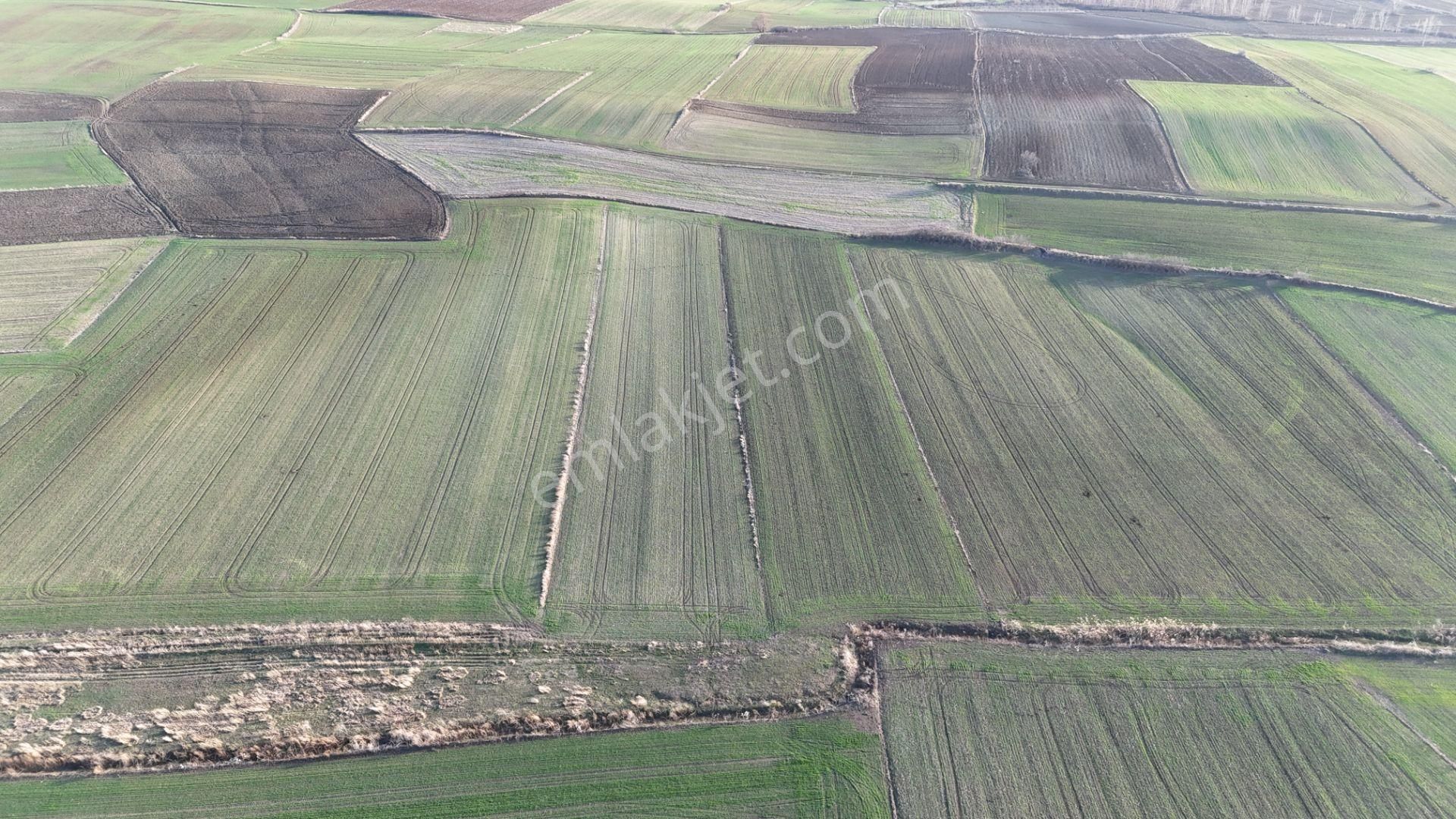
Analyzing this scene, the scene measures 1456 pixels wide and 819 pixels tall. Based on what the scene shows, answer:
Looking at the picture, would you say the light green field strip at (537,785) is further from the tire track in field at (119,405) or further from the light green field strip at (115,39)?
the light green field strip at (115,39)

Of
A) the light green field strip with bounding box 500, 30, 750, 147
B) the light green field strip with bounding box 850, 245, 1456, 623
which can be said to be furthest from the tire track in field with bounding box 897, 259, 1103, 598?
the light green field strip with bounding box 500, 30, 750, 147

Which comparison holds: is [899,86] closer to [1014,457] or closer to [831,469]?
[1014,457]

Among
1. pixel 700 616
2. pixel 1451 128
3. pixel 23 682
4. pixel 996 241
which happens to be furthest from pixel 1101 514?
pixel 1451 128

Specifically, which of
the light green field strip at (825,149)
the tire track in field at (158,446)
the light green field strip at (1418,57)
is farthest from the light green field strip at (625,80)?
the light green field strip at (1418,57)

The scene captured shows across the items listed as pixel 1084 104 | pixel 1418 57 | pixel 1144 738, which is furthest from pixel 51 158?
pixel 1418 57

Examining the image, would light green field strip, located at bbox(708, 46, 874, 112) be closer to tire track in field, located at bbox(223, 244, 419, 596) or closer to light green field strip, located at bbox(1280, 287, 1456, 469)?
light green field strip, located at bbox(1280, 287, 1456, 469)

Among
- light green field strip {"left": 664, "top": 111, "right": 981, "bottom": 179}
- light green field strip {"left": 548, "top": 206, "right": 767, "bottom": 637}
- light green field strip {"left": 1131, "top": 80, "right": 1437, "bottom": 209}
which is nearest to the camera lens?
light green field strip {"left": 548, "top": 206, "right": 767, "bottom": 637}
